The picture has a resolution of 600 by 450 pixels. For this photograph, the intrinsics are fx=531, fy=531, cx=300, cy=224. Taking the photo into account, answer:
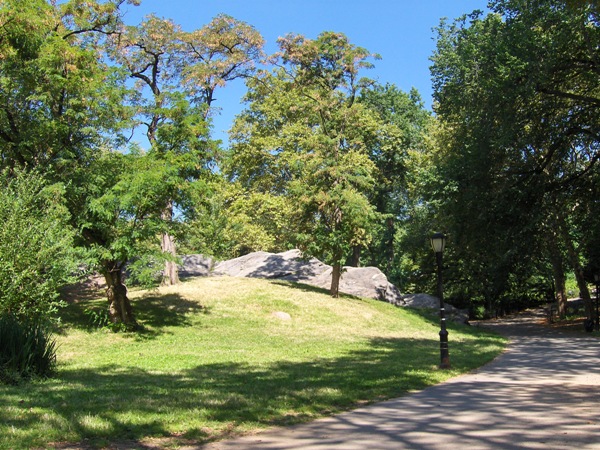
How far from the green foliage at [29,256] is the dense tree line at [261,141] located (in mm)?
58

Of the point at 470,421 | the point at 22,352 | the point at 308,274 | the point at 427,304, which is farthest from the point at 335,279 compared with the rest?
the point at 470,421

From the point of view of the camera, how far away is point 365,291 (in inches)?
1314

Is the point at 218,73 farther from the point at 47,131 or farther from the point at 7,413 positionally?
the point at 7,413

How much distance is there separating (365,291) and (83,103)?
21011mm

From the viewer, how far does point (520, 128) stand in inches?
797

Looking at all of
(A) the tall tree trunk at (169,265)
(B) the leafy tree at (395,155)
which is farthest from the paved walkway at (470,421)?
(B) the leafy tree at (395,155)

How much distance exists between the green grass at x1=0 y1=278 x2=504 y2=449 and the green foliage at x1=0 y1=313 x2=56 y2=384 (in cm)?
Result: 50

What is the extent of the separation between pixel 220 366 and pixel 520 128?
578 inches

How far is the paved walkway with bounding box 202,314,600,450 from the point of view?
18.7 feet

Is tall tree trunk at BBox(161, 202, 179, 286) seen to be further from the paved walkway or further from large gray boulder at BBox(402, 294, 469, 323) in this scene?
the paved walkway

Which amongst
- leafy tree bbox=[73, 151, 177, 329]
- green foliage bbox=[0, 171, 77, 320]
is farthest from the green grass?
leafy tree bbox=[73, 151, 177, 329]

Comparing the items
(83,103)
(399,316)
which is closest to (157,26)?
(83,103)

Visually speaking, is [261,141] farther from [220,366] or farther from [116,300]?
[220,366]

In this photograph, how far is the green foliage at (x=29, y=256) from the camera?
41.0 ft
